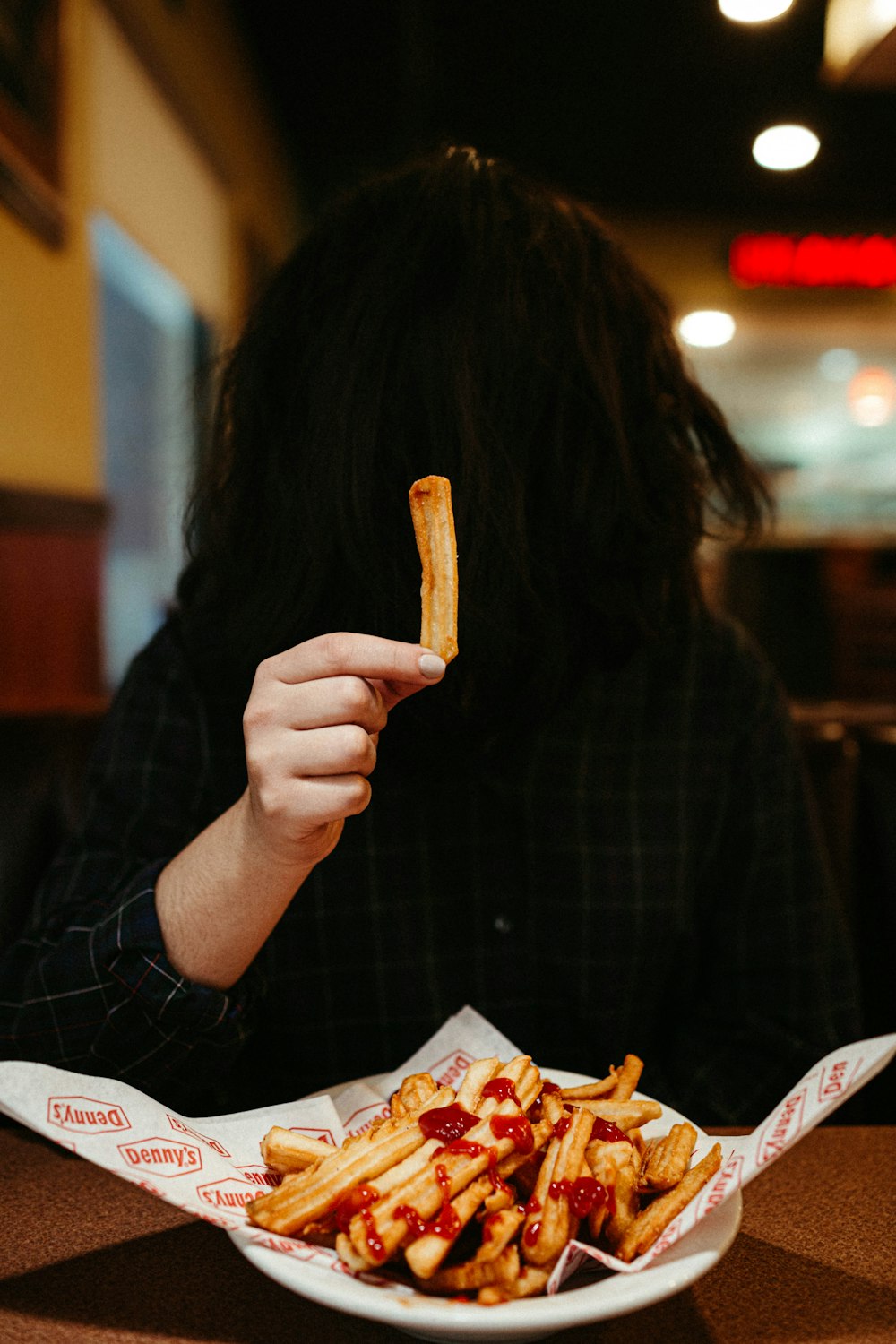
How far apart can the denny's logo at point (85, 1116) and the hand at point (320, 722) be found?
0.20 meters

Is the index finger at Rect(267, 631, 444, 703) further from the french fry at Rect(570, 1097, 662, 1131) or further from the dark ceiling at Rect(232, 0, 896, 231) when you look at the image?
the dark ceiling at Rect(232, 0, 896, 231)

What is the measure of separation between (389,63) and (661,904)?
4.94m

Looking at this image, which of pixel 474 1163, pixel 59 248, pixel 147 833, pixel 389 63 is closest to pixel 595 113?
pixel 389 63

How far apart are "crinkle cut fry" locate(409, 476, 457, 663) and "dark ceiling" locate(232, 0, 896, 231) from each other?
11.3 feet

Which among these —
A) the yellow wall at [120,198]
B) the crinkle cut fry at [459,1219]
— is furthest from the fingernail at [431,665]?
the yellow wall at [120,198]

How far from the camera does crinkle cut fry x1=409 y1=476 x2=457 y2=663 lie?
658mm

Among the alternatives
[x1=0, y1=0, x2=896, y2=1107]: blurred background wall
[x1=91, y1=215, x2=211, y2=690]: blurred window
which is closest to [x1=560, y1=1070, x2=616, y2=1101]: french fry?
[x1=0, y1=0, x2=896, y2=1107]: blurred background wall

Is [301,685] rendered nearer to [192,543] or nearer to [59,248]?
[192,543]

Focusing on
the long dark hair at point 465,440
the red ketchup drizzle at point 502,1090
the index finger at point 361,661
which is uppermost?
the long dark hair at point 465,440

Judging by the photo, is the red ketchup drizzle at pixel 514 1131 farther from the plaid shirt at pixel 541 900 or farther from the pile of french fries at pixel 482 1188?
the plaid shirt at pixel 541 900

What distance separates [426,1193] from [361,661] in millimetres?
308

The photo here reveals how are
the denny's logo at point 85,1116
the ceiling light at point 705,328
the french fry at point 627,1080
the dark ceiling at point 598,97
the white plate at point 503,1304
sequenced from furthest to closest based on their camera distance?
1. the ceiling light at point 705,328
2. the dark ceiling at point 598,97
3. the french fry at point 627,1080
4. the denny's logo at point 85,1116
5. the white plate at point 503,1304

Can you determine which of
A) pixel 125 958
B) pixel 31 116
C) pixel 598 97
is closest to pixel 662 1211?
pixel 125 958

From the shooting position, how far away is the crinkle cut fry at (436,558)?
66 centimetres
